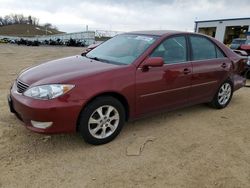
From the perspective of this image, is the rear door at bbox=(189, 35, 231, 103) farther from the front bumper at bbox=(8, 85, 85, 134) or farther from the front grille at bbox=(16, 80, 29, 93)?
the front grille at bbox=(16, 80, 29, 93)

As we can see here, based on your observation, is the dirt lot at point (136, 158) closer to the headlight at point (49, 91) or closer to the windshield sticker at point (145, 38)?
the headlight at point (49, 91)

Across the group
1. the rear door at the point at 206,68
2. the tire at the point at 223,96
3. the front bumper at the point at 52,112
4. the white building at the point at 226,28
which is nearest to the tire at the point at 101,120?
the front bumper at the point at 52,112

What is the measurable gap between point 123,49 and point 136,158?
1769 mm

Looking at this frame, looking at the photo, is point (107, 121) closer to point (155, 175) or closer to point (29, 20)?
point (155, 175)

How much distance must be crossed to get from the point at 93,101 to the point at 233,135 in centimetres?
226

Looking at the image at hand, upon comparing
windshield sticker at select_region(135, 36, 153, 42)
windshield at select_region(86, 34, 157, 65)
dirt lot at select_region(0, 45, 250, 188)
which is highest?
windshield sticker at select_region(135, 36, 153, 42)

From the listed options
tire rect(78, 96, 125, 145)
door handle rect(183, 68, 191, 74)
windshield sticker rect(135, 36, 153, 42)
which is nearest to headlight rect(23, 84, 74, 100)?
tire rect(78, 96, 125, 145)

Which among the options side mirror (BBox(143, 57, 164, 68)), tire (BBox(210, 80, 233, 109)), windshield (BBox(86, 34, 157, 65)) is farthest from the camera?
tire (BBox(210, 80, 233, 109))

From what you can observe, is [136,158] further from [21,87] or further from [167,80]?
[21,87]

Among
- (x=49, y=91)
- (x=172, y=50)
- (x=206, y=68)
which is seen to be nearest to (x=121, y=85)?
(x=49, y=91)

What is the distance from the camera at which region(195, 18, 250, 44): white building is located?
36375 millimetres

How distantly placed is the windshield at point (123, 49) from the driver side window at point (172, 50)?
0.58 ft

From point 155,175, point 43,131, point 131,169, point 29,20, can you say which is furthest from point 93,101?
point 29,20

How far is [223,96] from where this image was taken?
5289mm
